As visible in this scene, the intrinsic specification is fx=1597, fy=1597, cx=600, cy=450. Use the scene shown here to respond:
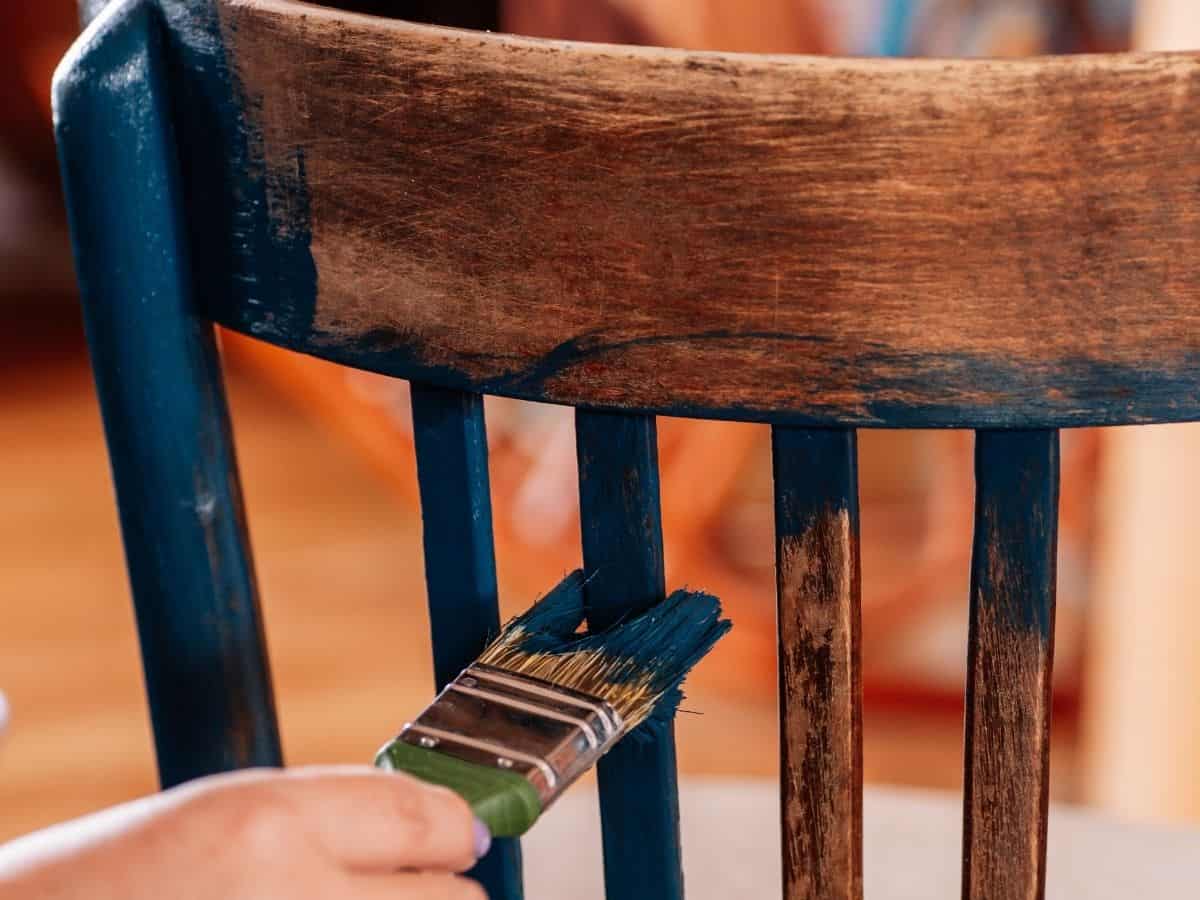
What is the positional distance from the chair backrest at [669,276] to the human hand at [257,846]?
0.10 meters

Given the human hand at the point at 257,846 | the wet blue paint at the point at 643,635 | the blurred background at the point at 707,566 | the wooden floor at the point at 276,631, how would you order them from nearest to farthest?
the human hand at the point at 257,846
the wet blue paint at the point at 643,635
the blurred background at the point at 707,566
the wooden floor at the point at 276,631

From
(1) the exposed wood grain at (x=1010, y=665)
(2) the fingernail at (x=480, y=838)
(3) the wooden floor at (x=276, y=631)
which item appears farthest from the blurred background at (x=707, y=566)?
(2) the fingernail at (x=480, y=838)

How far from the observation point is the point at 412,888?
282mm

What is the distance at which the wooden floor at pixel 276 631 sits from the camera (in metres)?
1.33

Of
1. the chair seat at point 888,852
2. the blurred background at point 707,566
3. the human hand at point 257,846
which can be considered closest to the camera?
the human hand at point 257,846

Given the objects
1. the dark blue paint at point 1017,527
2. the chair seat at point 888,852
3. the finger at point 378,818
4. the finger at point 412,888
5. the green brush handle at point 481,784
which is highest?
the dark blue paint at point 1017,527

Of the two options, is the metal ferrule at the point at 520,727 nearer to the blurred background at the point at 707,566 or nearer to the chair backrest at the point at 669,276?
the chair backrest at the point at 669,276

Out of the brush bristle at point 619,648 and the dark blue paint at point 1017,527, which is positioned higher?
the dark blue paint at point 1017,527

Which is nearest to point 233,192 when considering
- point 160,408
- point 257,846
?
point 160,408

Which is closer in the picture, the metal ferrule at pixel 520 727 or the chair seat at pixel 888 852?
the metal ferrule at pixel 520 727

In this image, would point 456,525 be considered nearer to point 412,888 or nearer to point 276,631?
point 412,888

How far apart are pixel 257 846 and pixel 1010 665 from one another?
0.55 ft

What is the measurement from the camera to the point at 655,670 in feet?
1.20

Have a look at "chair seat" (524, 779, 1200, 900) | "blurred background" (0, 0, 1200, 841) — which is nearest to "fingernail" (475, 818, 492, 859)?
"chair seat" (524, 779, 1200, 900)
